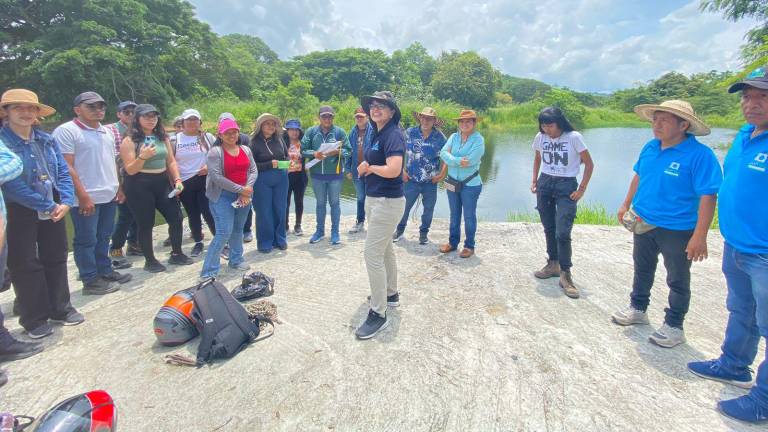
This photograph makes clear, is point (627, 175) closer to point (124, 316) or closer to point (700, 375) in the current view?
point (700, 375)

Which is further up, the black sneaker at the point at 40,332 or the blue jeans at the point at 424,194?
the blue jeans at the point at 424,194

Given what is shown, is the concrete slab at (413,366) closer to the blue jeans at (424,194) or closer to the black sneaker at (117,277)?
the black sneaker at (117,277)

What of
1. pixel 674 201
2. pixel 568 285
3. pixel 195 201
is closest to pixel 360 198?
pixel 195 201

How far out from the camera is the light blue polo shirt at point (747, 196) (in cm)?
229

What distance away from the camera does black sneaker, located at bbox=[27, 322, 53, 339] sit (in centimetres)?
323

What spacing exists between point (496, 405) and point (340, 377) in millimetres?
1099

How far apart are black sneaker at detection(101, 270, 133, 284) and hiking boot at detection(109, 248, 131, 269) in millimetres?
489

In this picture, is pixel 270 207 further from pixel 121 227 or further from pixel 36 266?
pixel 36 266

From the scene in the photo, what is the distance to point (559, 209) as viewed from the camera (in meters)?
4.10

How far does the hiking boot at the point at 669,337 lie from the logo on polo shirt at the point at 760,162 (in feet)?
4.89

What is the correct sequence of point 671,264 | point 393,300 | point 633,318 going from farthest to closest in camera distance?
point 393,300, point 633,318, point 671,264

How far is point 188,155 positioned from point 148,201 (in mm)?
881

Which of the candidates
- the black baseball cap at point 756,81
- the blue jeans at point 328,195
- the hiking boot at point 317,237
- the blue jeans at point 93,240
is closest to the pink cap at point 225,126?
the blue jeans at point 93,240

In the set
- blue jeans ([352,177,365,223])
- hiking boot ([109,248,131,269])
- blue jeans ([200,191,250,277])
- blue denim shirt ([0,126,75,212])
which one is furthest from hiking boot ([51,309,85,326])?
blue jeans ([352,177,365,223])
